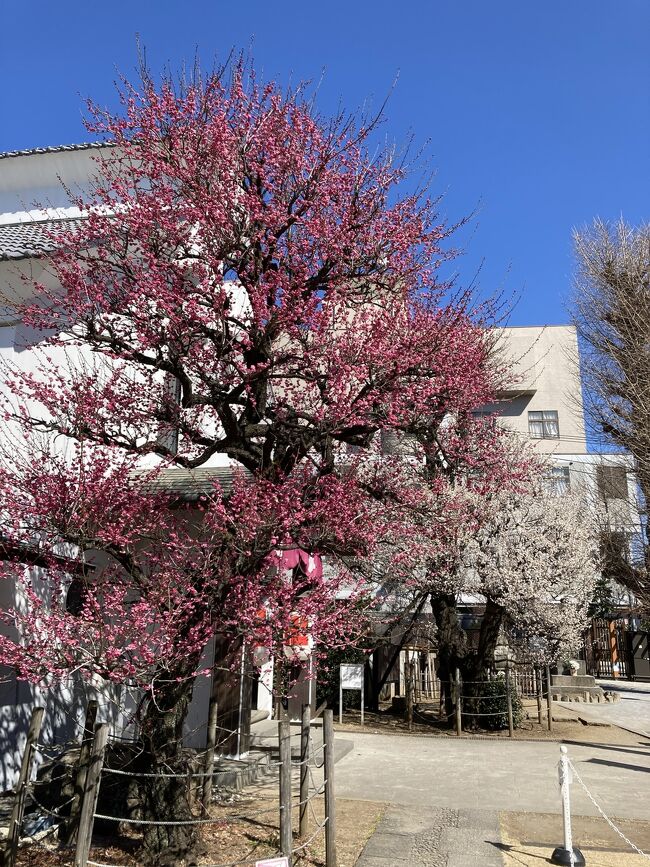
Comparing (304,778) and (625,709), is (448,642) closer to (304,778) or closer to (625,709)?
(625,709)

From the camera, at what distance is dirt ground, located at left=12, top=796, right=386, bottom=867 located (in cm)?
709

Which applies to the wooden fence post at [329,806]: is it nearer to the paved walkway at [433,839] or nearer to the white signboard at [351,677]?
the paved walkway at [433,839]

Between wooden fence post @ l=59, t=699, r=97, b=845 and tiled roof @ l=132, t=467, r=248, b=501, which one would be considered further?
tiled roof @ l=132, t=467, r=248, b=501

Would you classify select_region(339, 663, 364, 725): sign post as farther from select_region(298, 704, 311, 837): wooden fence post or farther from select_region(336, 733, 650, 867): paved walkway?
select_region(298, 704, 311, 837): wooden fence post

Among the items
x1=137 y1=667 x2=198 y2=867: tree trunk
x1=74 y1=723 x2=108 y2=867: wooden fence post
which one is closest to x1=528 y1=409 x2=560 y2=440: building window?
x1=137 y1=667 x2=198 y2=867: tree trunk

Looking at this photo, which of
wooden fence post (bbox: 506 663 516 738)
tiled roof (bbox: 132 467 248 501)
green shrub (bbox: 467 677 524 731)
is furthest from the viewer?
green shrub (bbox: 467 677 524 731)

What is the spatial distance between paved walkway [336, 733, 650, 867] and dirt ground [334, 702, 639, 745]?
1.85ft

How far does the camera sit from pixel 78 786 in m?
6.99

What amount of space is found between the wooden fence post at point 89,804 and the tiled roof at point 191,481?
5.03 m

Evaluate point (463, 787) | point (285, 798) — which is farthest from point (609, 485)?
point (285, 798)

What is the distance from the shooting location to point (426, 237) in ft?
29.5

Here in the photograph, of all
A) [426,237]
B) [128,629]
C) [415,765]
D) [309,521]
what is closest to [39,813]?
[128,629]

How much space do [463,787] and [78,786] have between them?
6.10 metres

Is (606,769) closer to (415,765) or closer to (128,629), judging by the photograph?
(415,765)
